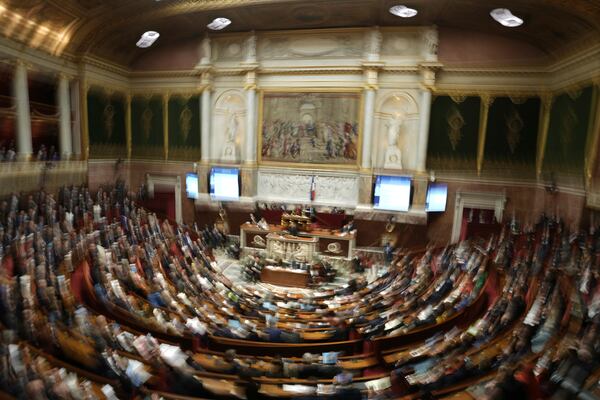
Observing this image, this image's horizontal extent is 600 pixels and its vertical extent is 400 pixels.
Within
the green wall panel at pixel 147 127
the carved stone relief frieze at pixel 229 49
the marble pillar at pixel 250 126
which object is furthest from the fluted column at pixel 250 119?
the green wall panel at pixel 147 127

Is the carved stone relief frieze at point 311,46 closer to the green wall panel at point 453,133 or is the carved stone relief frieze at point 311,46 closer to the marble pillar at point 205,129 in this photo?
the marble pillar at point 205,129

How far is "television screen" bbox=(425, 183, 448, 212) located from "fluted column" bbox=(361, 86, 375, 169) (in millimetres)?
2507

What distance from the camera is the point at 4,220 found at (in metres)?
9.22

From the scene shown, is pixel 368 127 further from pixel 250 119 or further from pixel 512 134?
pixel 512 134

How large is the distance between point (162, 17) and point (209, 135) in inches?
181

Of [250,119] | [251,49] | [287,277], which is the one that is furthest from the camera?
[250,119]

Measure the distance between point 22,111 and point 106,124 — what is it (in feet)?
11.3

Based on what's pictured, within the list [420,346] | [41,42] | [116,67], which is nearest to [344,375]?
[420,346]

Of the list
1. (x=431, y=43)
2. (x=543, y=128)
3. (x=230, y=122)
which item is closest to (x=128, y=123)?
(x=230, y=122)

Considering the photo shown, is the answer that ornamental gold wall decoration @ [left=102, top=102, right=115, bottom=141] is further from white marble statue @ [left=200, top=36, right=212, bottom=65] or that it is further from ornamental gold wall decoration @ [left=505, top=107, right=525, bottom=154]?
ornamental gold wall decoration @ [left=505, top=107, right=525, bottom=154]

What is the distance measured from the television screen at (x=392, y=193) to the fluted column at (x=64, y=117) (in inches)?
464

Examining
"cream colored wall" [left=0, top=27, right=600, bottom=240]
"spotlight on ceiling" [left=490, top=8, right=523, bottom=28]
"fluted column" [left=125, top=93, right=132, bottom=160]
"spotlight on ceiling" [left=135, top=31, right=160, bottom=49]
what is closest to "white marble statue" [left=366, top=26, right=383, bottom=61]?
"cream colored wall" [left=0, top=27, right=600, bottom=240]

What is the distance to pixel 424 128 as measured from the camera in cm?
1267

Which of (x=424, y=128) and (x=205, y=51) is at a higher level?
(x=205, y=51)
